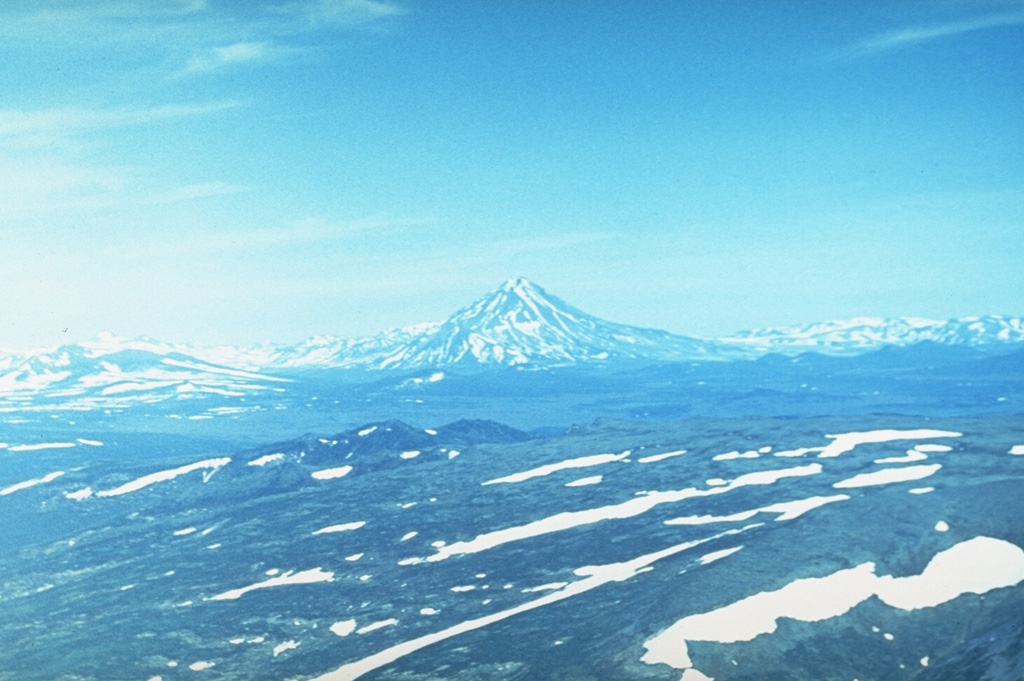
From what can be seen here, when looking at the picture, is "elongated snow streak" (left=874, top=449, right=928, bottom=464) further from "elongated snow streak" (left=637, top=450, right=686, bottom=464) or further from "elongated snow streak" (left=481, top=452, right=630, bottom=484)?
"elongated snow streak" (left=481, top=452, right=630, bottom=484)

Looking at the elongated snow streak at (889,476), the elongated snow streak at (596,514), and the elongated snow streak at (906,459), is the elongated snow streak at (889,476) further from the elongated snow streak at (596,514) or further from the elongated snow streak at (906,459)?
the elongated snow streak at (596,514)

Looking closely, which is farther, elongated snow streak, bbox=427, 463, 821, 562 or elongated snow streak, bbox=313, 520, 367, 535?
elongated snow streak, bbox=313, 520, 367, 535

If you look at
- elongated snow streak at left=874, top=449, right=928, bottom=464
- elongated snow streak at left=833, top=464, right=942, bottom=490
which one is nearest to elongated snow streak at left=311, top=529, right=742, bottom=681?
elongated snow streak at left=833, top=464, right=942, bottom=490

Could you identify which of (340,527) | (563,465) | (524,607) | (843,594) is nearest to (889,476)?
(843,594)

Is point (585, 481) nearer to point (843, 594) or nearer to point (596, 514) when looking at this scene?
point (596, 514)

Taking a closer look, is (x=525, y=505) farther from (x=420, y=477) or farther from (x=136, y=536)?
(x=136, y=536)

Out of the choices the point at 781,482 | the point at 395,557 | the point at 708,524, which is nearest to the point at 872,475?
the point at 781,482

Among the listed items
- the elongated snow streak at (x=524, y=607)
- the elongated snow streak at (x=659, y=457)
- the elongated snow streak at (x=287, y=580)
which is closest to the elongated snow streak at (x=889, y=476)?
the elongated snow streak at (x=524, y=607)
